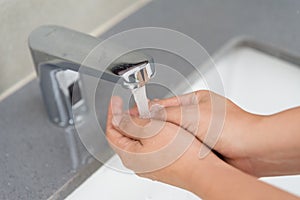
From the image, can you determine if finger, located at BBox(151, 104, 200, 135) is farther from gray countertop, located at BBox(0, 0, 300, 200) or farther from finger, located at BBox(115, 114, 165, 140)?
gray countertop, located at BBox(0, 0, 300, 200)

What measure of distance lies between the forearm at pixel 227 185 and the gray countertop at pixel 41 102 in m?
0.17

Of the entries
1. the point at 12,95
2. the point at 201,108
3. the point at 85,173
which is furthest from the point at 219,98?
the point at 12,95

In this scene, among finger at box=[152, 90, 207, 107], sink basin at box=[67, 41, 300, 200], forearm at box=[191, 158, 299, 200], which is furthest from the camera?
sink basin at box=[67, 41, 300, 200]

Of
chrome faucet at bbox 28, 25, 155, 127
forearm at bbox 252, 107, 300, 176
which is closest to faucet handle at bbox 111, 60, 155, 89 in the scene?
chrome faucet at bbox 28, 25, 155, 127

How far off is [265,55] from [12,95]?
363 millimetres

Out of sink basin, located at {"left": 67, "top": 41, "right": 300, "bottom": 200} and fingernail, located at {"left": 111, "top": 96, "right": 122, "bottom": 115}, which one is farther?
sink basin, located at {"left": 67, "top": 41, "right": 300, "bottom": 200}

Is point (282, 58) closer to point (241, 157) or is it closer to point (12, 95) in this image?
point (241, 157)

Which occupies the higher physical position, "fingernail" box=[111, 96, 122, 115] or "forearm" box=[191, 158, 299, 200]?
"fingernail" box=[111, 96, 122, 115]

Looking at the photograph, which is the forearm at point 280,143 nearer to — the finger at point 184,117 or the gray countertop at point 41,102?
the finger at point 184,117

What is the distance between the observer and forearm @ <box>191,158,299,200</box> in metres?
0.44

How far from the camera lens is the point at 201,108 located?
526 millimetres

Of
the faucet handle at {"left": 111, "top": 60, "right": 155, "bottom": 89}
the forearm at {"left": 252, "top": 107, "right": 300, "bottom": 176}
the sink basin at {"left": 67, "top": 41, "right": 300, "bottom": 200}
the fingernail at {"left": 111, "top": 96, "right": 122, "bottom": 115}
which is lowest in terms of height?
the sink basin at {"left": 67, "top": 41, "right": 300, "bottom": 200}

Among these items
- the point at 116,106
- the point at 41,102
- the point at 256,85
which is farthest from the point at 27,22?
the point at 256,85

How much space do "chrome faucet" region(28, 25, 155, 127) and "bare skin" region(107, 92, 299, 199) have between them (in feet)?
0.16
